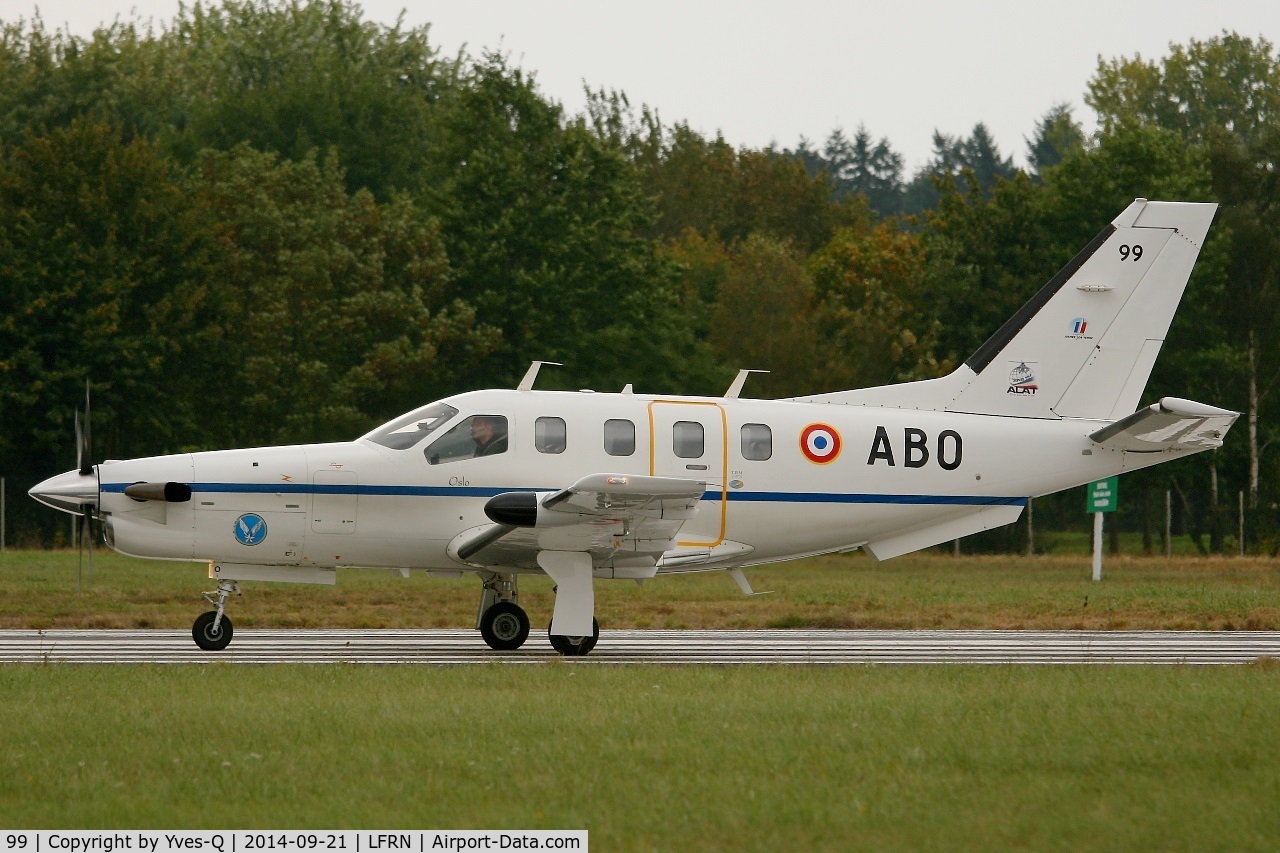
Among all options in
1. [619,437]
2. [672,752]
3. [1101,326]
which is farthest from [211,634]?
[1101,326]

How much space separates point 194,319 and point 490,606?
30965mm

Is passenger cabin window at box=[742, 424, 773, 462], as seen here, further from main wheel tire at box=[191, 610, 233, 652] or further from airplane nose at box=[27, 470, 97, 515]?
airplane nose at box=[27, 470, 97, 515]

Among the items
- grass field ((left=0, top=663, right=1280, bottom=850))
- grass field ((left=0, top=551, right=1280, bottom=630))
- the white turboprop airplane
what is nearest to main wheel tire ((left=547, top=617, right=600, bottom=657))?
the white turboprop airplane

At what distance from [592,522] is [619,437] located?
4.58 feet

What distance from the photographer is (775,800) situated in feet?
31.5

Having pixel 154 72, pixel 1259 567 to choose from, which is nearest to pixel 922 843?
→ pixel 1259 567

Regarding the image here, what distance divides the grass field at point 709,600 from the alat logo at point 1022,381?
13.9 feet

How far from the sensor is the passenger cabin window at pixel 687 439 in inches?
758

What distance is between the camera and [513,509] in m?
17.7

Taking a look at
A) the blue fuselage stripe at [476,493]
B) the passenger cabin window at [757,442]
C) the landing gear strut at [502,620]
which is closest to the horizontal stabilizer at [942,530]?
the blue fuselage stripe at [476,493]

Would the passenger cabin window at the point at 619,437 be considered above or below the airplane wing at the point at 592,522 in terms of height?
above

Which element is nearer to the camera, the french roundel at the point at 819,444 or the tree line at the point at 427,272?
the french roundel at the point at 819,444

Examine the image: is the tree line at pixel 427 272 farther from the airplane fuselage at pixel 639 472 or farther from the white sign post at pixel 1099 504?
the airplane fuselage at pixel 639 472

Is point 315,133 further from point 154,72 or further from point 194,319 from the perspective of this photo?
point 194,319
